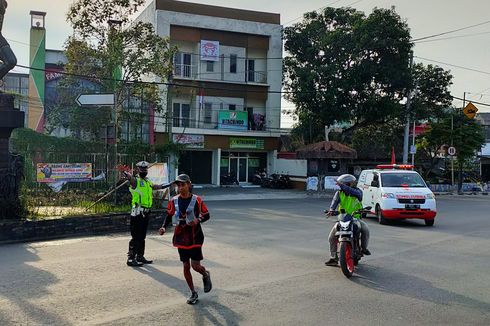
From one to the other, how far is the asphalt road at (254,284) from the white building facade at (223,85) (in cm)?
2411

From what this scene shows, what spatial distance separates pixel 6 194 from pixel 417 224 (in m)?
12.1

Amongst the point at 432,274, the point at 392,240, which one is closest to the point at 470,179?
the point at 392,240

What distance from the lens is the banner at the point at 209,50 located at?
3634cm

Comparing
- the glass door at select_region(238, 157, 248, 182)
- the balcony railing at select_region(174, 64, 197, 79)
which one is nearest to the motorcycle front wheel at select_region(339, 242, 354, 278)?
the balcony railing at select_region(174, 64, 197, 79)

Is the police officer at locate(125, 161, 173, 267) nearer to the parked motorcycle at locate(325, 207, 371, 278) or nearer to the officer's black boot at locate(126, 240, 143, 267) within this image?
the officer's black boot at locate(126, 240, 143, 267)

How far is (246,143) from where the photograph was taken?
37.2 metres

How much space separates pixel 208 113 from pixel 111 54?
44.7ft

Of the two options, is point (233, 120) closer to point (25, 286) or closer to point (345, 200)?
point (345, 200)

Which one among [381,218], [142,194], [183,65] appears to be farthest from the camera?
[183,65]

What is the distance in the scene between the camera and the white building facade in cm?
3550

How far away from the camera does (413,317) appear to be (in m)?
5.97

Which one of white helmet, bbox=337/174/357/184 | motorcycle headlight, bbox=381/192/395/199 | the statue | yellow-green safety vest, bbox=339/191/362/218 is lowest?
motorcycle headlight, bbox=381/192/395/199

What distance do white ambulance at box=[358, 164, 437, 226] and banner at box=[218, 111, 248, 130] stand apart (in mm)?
20269

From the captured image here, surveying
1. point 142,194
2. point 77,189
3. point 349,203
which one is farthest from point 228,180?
point 349,203
